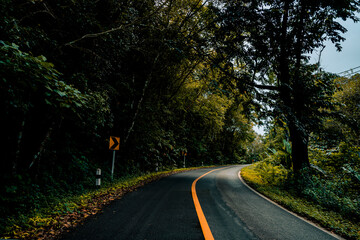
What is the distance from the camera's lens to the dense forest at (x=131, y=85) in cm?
378

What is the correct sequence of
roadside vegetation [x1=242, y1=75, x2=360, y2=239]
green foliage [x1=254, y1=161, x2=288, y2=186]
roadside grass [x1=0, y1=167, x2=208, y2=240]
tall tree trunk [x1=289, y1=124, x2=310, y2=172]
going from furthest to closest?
green foliage [x1=254, y1=161, x2=288, y2=186] < tall tree trunk [x1=289, y1=124, x2=310, y2=172] < roadside vegetation [x1=242, y1=75, x2=360, y2=239] < roadside grass [x1=0, y1=167, x2=208, y2=240]

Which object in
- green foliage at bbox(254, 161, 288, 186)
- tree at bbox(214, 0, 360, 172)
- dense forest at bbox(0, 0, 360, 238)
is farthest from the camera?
green foliage at bbox(254, 161, 288, 186)

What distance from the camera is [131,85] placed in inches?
386

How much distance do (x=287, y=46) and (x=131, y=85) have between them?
8.43 m

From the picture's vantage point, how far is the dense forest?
3783 mm

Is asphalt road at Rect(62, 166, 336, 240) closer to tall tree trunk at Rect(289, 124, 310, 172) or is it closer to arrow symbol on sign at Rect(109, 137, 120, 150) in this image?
arrow symbol on sign at Rect(109, 137, 120, 150)

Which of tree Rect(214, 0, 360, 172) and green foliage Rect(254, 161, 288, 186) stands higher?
tree Rect(214, 0, 360, 172)

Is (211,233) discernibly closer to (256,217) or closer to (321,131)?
(256,217)

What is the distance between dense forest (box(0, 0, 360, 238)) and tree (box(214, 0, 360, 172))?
0.05 metres

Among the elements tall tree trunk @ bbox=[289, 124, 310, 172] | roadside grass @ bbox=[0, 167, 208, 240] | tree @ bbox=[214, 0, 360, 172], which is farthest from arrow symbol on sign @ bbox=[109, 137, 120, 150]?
tall tree trunk @ bbox=[289, 124, 310, 172]

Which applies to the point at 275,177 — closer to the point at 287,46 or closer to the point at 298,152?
the point at 298,152

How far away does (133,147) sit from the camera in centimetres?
1099

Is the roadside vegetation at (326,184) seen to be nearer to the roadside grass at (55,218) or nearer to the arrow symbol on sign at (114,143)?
the roadside grass at (55,218)

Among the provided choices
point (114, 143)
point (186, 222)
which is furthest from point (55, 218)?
point (114, 143)
